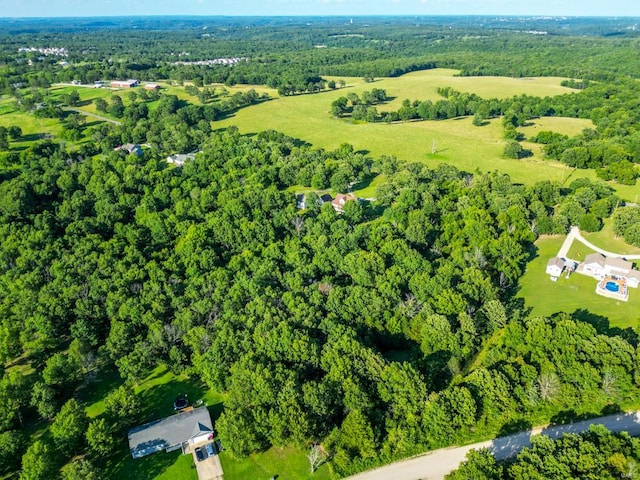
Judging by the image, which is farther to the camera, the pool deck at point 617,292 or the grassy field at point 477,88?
the grassy field at point 477,88

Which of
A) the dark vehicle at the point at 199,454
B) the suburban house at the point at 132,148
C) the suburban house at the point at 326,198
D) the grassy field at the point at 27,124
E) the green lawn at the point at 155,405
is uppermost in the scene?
the grassy field at the point at 27,124

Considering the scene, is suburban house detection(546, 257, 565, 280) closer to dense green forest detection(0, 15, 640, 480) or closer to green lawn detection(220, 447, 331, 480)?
dense green forest detection(0, 15, 640, 480)

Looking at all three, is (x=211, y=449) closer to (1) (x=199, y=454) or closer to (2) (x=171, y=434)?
(1) (x=199, y=454)

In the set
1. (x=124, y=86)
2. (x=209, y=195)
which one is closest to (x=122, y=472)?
(x=209, y=195)

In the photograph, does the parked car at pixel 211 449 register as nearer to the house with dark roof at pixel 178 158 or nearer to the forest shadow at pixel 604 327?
the forest shadow at pixel 604 327

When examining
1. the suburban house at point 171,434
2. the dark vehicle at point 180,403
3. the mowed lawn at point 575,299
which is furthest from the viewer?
the mowed lawn at point 575,299

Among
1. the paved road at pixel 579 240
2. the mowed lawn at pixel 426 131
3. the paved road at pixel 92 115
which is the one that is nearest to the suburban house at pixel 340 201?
the mowed lawn at pixel 426 131

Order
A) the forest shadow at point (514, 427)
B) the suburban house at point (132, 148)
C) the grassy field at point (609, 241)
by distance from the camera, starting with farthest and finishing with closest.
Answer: the suburban house at point (132, 148) → the grassy field at point (609, 241) → the forest shadow at point (514, 427)
